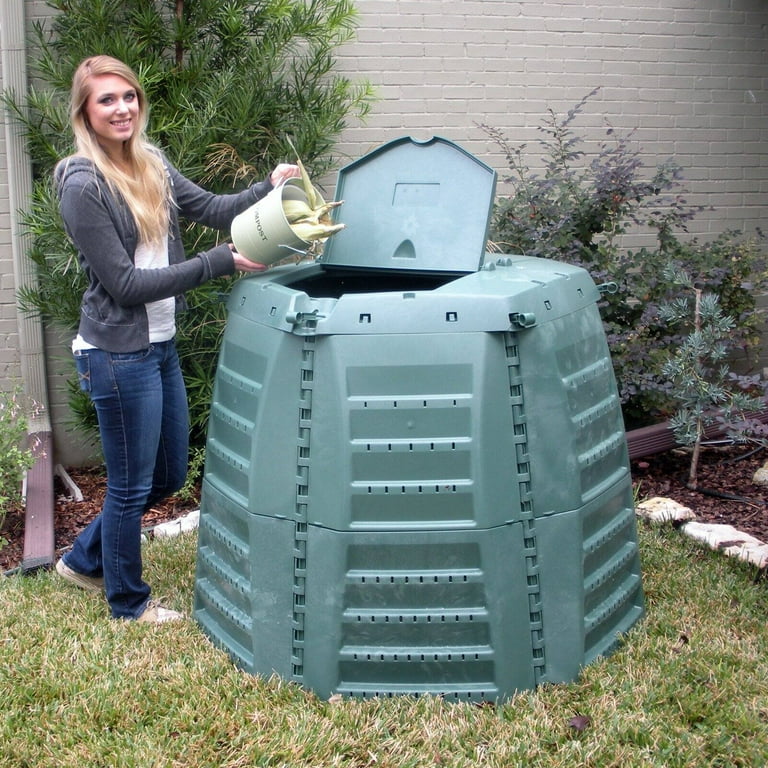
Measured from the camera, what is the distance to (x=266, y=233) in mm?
2768

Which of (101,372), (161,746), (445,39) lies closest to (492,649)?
(161,746)

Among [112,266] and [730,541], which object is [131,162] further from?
[730,541]

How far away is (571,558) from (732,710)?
24.4 inches

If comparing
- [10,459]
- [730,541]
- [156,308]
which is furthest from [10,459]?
[730,541]

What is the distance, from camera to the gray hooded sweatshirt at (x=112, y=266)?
107 inches

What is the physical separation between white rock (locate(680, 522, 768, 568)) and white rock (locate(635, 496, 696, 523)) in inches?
2.3

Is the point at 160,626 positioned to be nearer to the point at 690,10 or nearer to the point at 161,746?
the point at 161,746

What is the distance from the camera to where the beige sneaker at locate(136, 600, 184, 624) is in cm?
320

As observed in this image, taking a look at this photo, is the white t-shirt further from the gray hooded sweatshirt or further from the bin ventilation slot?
the bin ventilation slot

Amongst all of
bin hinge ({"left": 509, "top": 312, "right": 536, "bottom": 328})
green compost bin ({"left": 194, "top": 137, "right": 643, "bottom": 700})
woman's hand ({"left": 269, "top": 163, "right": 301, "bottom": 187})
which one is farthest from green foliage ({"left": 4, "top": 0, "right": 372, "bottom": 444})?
bin hinge ({"left": 509, "top": 312, "right": 536, "bottom": 328})

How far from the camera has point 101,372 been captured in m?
2.90

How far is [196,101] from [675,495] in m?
3.22

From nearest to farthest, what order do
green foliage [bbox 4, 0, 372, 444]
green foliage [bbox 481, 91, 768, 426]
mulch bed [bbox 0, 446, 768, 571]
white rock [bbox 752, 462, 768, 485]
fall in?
mulch bed [bbox 0, 446, 768, 571] < green foliage [bbox 4, 0, 372, 444] < white rock [bbox 752, 462, 768, 485] < green foliage [bbox 481, 91, 768, 426]

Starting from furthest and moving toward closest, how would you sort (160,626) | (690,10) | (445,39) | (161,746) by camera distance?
(690,10), (445,39), (160,626), (161,746)
